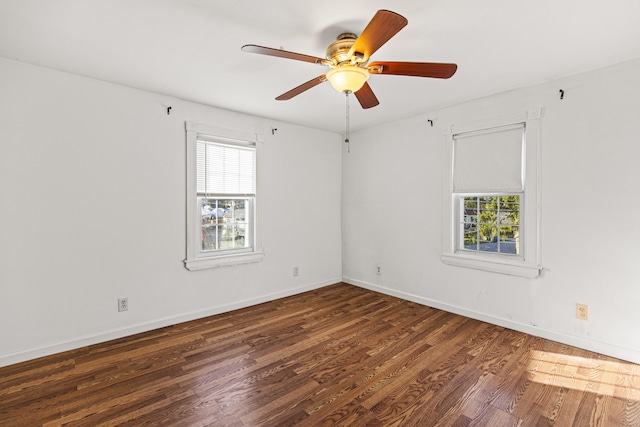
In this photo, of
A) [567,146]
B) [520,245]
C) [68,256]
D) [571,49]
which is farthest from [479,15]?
[68,256]

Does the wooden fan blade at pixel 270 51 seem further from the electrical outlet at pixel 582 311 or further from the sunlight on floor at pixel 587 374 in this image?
the electrical outlet at pixel 582 311

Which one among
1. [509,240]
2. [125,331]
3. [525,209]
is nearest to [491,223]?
[509,240]

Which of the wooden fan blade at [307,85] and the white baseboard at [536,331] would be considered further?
the white baseboard at [536,331]

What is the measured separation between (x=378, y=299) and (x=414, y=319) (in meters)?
0.77

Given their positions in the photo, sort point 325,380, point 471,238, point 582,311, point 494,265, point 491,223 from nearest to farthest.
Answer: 1. point 325,380
2. point 582,311
3. point 494,265
4. point 491,223
5. point 471,238

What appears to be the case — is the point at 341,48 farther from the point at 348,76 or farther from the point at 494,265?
the point at 494,265

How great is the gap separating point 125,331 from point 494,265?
388 centimetres

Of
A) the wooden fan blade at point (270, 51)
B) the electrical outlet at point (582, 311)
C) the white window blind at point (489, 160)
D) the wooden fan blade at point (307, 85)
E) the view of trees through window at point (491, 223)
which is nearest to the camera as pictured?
the wooden fan blade at point (270, 51)

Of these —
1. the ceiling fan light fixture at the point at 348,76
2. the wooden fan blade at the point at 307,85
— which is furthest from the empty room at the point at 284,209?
the wooden fan blade at the point at 307,85

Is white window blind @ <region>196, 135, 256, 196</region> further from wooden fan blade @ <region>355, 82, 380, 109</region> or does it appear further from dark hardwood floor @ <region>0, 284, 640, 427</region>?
wooden fan blade @ <region>355, 82, 380, 109</region>

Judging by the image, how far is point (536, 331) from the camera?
304 centimetres

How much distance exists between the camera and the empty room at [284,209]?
6.46 feet

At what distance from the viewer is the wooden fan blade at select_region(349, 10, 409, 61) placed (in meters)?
1.43

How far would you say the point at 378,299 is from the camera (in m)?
4.20
